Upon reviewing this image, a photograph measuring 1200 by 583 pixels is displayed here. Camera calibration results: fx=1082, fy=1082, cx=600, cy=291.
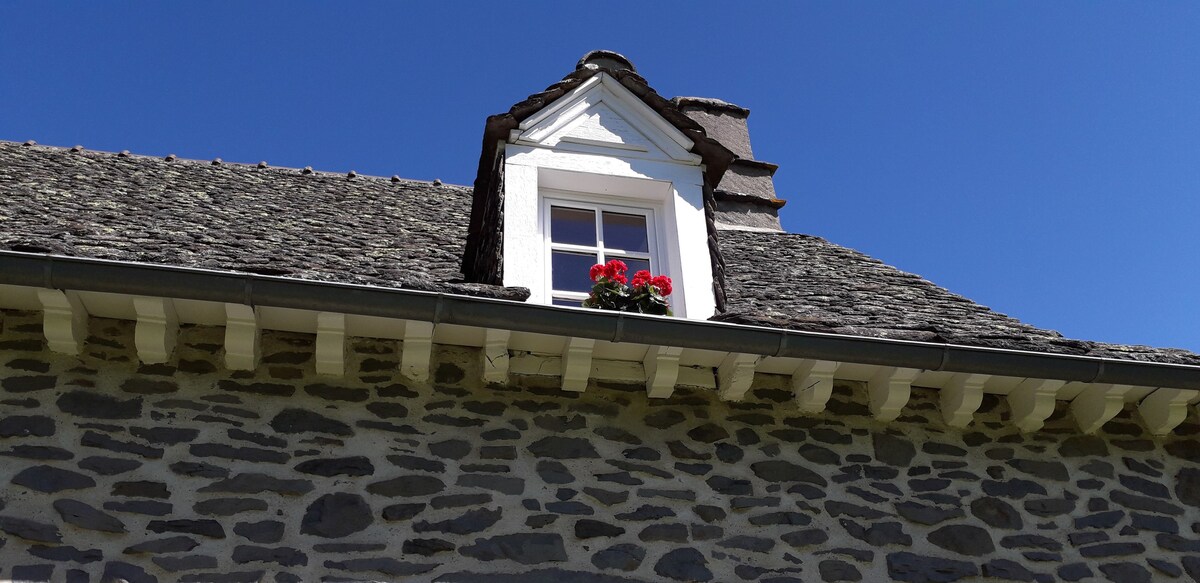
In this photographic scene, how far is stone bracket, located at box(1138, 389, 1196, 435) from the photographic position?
5750mm

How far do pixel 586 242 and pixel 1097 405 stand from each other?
288 cm

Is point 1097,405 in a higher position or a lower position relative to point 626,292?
lower

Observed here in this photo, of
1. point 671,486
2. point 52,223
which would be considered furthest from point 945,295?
point 52,223

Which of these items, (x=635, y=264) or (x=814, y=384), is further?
(x=635, y=264)

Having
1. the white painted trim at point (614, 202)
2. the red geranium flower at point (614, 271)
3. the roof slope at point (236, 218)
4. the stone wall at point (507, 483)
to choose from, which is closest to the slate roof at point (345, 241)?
the roof slope at point (236, 218)

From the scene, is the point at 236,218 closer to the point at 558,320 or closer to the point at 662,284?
the point at 558,320

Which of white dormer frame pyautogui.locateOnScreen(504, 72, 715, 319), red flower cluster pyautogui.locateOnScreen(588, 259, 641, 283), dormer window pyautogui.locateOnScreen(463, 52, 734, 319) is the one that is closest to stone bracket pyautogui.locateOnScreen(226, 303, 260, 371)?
dormer window pyautogui.locateOnScreen(463, 52, 734, 319)

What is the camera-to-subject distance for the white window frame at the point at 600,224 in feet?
19.8

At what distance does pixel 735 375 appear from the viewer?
5332mm

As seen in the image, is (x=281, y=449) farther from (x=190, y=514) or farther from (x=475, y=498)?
(x=475, y=498)

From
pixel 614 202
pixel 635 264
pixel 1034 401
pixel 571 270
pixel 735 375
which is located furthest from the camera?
pixel 614 202

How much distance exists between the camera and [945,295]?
263 inches

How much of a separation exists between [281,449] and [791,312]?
8.87 ft

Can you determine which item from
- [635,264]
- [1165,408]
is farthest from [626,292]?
[1165,408]
